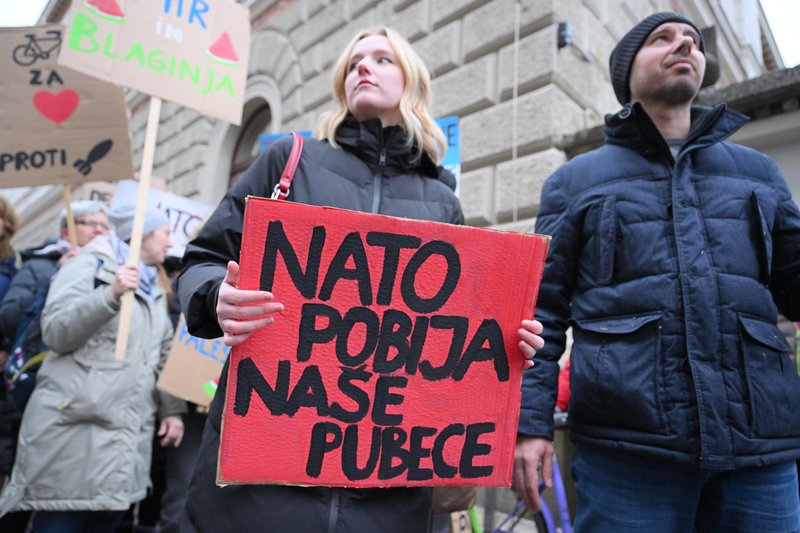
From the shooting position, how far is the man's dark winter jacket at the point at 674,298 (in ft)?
3.77

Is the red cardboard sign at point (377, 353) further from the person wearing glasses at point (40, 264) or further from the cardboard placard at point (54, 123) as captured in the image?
the cardboard placard at point (54, 123)

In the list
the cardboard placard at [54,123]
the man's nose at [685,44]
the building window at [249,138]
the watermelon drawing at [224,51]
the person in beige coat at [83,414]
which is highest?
the building window at [249,138]

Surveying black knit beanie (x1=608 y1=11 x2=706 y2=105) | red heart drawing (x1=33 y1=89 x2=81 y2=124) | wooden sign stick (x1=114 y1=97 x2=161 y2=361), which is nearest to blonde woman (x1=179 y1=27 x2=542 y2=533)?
black knit beanie (x1=608 y1=11 x2=706 y2=105)

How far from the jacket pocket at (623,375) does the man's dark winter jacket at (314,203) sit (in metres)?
0.43

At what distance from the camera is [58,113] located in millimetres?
2717

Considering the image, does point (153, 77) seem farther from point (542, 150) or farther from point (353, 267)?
point (542, 150)

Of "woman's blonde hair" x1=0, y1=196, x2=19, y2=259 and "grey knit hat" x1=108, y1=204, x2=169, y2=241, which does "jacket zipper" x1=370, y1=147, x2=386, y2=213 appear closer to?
"grey knit hat" x1=108, y1=204, x2=169, y2=241

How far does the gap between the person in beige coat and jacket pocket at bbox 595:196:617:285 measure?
62.6 inches

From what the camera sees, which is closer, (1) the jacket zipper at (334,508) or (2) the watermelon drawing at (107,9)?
(1) the jacket zipper at (334,508)

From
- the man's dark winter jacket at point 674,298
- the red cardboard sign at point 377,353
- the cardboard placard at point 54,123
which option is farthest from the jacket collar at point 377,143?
the cardboard placard at point 54,123

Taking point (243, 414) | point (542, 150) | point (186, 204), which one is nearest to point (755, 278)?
point (243, 414)

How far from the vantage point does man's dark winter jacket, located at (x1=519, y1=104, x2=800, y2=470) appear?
1150mm

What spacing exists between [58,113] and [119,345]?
147cm

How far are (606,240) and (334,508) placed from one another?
861 millimetres
